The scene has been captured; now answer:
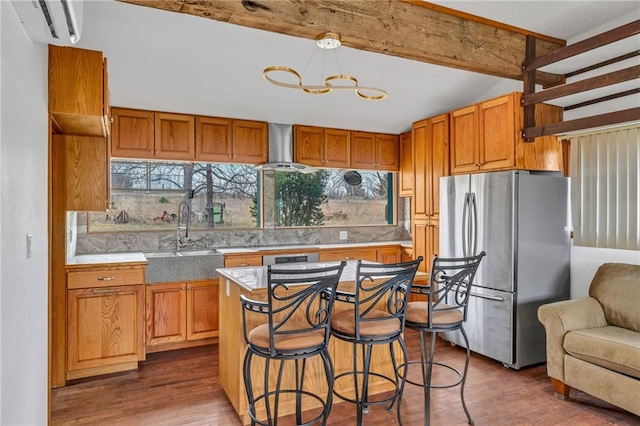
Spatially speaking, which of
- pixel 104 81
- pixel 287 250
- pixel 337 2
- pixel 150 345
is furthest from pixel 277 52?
pixel 150 345

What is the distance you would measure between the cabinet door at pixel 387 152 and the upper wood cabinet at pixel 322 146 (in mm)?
449

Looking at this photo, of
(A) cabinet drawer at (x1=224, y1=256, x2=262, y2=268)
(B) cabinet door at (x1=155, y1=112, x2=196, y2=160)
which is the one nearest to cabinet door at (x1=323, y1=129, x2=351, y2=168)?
(A) cabinet drawer at (x1=224, y1=256, x2=262, y2=268)

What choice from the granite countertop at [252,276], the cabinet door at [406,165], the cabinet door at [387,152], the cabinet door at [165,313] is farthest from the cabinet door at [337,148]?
the cabinet door at [165,313]

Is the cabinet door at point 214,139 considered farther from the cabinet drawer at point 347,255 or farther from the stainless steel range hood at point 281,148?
the cabinet drawer at point 347,255

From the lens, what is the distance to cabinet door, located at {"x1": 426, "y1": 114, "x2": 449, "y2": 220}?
4344mm

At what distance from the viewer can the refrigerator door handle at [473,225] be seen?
370cm

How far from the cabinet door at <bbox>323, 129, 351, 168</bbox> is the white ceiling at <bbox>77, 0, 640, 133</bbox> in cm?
11

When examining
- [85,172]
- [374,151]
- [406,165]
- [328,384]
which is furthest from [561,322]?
[85,172]

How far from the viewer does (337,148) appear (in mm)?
5098

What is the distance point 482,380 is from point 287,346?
6.63 feet

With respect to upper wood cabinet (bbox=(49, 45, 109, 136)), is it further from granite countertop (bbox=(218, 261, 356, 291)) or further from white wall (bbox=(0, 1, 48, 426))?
granite countertop (bbox=(218, 261, 356, 291))

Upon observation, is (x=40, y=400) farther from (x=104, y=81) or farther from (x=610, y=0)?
(x=610, y=0)

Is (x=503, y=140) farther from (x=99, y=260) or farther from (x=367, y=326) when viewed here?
(x=99, y=260)

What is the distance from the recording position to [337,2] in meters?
2.67
